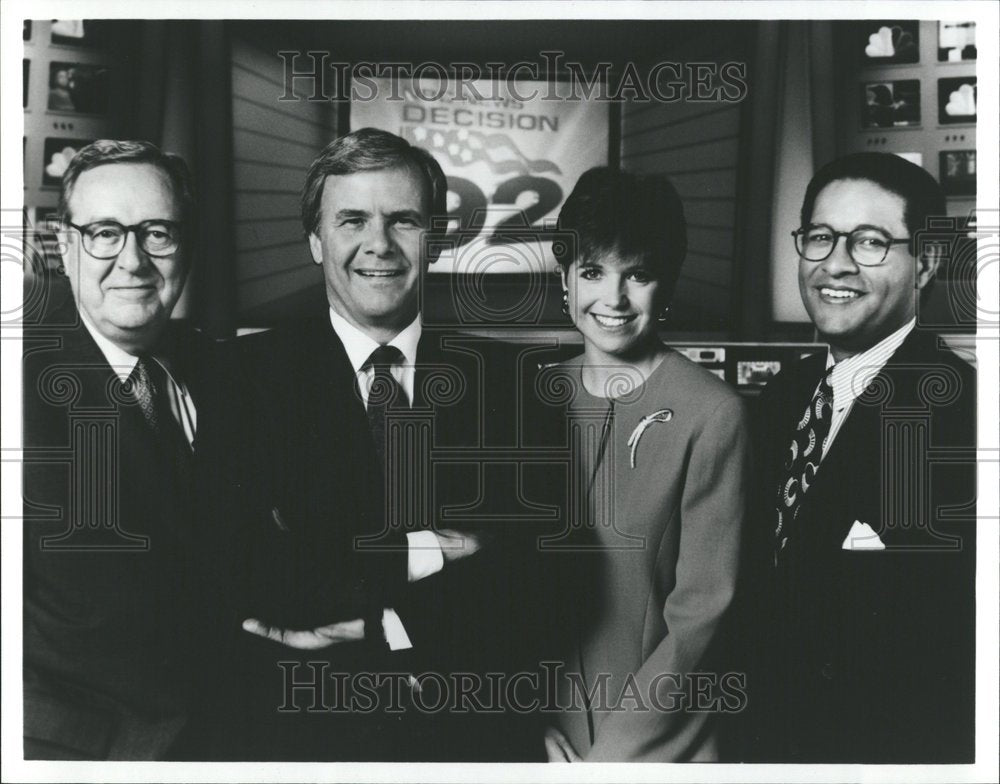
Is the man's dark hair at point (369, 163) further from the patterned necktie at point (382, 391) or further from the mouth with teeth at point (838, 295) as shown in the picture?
the mouth with teeth at point (838, 295)

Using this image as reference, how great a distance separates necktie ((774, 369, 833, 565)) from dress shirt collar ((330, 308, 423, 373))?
3.26 ft

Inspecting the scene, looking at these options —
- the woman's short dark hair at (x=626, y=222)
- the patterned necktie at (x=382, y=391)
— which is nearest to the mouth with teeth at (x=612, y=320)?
the woman's short dark hair at (x=626, y=222)

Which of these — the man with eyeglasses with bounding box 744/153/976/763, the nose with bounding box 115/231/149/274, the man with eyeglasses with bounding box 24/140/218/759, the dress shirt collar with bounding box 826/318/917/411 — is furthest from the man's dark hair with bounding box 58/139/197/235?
the dress shirt collar with bounding box 826/318/917/411

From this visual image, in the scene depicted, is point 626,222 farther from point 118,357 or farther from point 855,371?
point 118,357

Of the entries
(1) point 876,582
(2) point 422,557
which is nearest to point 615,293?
(2) point 422,557

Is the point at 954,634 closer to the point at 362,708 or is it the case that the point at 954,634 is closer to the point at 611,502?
the point at 611,502

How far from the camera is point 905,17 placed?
2350 mm

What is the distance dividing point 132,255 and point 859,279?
1.84 metres

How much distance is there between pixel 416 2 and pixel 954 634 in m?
2.14

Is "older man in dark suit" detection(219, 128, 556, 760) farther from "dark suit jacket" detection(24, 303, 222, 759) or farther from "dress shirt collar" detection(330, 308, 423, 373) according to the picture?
"dark suit jacket" detection(24, 303, 222, 759)

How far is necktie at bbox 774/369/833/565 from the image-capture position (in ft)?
7.55

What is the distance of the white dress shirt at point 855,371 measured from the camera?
2324mm

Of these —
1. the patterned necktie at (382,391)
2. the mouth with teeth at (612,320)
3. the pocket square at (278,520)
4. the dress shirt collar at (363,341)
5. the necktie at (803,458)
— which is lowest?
the pocket square at (278,520)

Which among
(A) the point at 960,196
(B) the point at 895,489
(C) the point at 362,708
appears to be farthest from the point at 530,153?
(C) the point at 362,708
